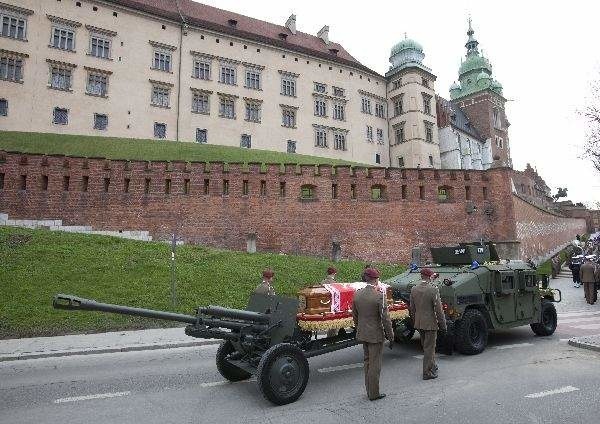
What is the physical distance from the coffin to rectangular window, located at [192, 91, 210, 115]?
119ft

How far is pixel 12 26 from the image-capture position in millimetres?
33406

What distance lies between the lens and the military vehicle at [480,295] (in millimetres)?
8281

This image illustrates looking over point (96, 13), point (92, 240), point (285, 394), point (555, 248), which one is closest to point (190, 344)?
point (285, 394)

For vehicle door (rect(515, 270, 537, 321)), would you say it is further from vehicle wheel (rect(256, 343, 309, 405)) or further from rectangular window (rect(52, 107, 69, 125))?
rectangular window (rect(52, 107, 69, 125))

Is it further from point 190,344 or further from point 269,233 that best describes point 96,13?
point 190,344

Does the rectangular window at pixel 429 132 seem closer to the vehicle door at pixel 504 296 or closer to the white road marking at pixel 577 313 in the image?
the white road marking at pixel 577 313

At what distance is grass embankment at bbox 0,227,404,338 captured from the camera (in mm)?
11453

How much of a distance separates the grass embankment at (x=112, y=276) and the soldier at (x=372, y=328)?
311 inches

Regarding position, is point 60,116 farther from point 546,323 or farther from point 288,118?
point 546,323

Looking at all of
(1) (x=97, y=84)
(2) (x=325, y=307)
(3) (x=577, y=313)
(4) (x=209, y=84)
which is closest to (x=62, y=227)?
(2) (x=325, y=307)

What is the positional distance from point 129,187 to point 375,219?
1326cm

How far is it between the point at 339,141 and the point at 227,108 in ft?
44.7

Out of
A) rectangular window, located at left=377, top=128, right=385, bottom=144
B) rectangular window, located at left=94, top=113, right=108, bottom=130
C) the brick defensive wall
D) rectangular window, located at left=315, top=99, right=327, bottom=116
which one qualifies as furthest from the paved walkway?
rectangular window, located at left=377, top=128, right=385, bottom=144

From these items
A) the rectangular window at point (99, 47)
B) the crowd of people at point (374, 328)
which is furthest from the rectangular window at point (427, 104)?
the crowd of people at point (374, 328)
